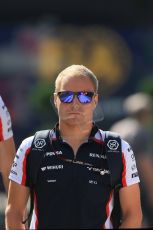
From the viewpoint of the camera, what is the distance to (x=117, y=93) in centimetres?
1681

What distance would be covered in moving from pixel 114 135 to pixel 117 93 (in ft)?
40.7

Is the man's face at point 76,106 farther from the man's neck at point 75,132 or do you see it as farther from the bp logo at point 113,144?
the bp logo at point 113,144

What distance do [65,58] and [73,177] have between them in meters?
12.7

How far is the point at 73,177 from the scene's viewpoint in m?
4.29

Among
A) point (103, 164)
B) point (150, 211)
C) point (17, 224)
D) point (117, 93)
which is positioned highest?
point (103, 164)

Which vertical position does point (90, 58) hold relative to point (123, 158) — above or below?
below

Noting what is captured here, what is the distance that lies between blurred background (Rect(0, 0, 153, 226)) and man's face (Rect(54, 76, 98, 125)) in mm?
10102

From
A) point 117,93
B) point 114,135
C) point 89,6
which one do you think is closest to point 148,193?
point 114,135

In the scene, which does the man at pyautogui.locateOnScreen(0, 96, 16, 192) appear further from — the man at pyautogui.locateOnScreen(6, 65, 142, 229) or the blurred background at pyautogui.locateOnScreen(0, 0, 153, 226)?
the blurred background at pyautogui.locateOnScreen(0, 0, 153, 226)

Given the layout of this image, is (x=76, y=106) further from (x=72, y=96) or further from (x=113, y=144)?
(x=113, y=144)

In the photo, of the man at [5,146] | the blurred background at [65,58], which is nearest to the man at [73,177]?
the man at [5,146]

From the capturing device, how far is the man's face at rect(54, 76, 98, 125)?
4375 millimetres

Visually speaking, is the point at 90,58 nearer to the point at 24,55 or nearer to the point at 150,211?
the point at 24,55

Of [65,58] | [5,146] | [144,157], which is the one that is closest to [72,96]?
[5,146]
